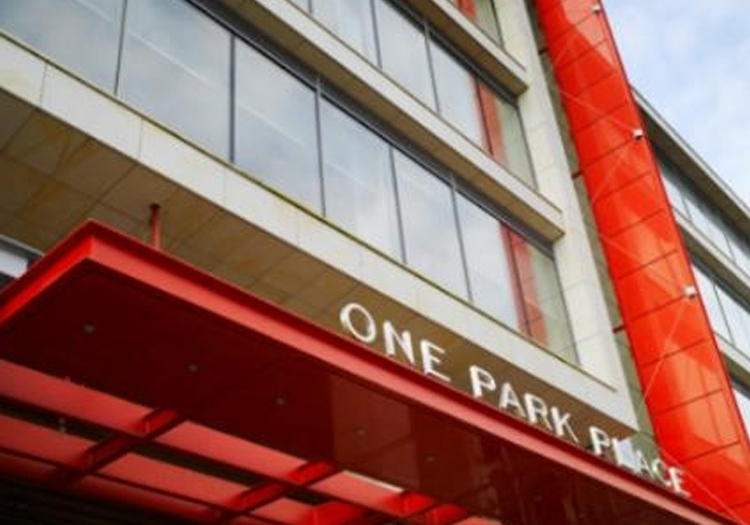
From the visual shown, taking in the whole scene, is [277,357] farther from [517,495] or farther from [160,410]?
[517,495]

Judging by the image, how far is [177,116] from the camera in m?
14.0

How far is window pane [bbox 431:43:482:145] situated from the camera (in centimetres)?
2227

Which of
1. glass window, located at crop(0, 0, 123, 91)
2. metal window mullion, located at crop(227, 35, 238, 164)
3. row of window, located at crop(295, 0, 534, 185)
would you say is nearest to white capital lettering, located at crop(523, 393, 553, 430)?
metal window mullion, located at crop(227, 35, 238, 164)

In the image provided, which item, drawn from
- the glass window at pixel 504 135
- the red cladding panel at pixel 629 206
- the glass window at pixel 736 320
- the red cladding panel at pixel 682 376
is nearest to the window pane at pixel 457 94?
the glass window at pixel 504 135

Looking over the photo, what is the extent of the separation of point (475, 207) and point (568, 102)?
7423 millimetres

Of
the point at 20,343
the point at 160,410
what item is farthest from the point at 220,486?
the point at 20,343

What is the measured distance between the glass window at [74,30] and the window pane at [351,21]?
5836 millimetres

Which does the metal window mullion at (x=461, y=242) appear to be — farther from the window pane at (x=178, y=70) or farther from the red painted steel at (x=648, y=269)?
the window pane at (x=178, y=70)

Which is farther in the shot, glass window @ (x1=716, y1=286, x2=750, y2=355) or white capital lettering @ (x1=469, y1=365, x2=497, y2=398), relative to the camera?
glass window @ (x1=716, y1=286, x2=750, y2=355)

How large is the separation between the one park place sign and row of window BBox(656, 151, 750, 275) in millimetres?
17338

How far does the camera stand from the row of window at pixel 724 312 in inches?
1318

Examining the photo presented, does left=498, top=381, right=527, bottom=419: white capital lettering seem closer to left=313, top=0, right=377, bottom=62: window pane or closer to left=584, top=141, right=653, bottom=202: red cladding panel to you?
left=313, top=0, right=377, bottom=62: window pane

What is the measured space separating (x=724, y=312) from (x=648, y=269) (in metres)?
13.3

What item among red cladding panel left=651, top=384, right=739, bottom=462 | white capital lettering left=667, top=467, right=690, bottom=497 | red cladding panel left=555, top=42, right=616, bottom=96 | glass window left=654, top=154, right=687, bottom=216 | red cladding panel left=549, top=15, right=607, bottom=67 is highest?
glass window left=654, top=154, right=687, bottom=216
